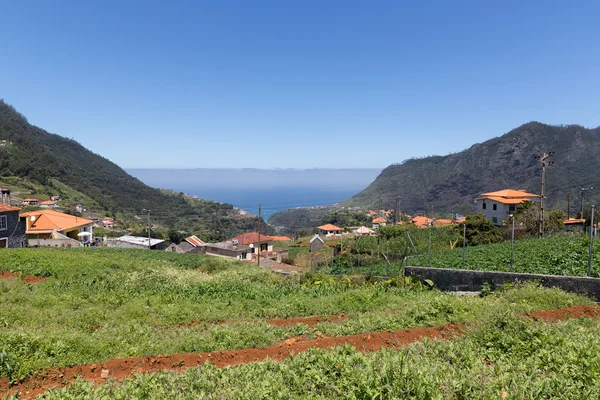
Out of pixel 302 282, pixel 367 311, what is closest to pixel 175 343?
pixel 367 311

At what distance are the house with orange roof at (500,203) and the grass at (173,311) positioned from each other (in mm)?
46110

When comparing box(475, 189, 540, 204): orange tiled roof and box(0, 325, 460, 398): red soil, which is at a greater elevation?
box(475, 189, 540, 204): orange tiled roof

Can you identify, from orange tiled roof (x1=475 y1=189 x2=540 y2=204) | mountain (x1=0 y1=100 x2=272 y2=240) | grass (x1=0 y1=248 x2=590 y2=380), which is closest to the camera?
grass (x1=0 y1=248 x2=590 y2=380)

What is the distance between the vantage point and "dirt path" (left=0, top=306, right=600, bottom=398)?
5.20m

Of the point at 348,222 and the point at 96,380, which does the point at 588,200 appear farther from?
the point at 96,380

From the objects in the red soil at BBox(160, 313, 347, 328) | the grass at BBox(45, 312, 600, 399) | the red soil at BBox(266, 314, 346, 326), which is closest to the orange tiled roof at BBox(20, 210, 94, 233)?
the red soil at BBox(160, 313, 347, 328)

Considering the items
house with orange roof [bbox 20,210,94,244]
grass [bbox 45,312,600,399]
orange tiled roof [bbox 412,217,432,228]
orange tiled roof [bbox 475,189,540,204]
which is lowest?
orange tiled roof [bbox 412,217,432,228]

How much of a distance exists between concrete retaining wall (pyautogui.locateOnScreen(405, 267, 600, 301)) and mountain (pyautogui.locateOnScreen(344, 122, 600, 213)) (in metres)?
77.5

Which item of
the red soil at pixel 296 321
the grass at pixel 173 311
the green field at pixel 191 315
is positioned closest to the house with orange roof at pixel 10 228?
the grass at pixel 173 311

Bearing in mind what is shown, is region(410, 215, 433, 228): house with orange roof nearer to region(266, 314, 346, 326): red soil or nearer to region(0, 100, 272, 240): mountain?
region(0, 100, 272, 240): mountain

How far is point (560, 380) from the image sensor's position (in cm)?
398

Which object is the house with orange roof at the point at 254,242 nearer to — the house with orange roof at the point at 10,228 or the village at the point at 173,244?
the village at the point at 173,244

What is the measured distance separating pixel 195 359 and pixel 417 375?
3.57 meters

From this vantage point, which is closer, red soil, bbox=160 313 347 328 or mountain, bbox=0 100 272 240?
red soil, bbox=160 313 347 328
